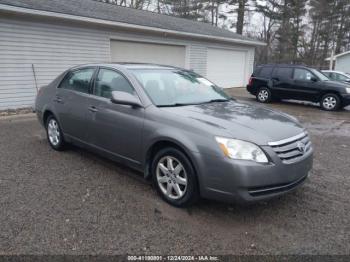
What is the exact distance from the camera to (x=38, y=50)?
9641 millimetres

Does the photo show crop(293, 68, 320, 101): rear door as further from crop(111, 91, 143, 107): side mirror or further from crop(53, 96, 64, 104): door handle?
crop(111, 91, 143, 107): side mirror

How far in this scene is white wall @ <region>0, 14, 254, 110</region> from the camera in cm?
898

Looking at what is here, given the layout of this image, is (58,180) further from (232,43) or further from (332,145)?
(232,43)

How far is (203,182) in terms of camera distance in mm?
3107

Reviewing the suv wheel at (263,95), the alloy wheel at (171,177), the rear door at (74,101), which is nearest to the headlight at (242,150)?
the alloy wheel at (171,177)

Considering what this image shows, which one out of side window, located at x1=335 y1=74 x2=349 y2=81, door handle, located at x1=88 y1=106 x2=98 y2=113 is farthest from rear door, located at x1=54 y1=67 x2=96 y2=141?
side window, located at x1=335 y1=74 x2=349 y2=81

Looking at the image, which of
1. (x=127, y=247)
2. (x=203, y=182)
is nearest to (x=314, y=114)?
(x=203, y=182)

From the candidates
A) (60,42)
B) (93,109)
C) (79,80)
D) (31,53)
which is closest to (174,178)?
(93,109)

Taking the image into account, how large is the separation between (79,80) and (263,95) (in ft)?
31.4

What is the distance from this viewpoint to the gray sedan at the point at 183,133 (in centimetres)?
299

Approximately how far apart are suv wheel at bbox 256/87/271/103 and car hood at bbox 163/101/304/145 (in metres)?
9.19

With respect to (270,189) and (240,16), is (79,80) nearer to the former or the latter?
(270,189)

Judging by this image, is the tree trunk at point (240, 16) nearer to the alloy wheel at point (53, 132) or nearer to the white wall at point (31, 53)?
the white wall at point (31, 53)

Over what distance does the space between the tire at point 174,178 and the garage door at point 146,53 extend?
913cm
